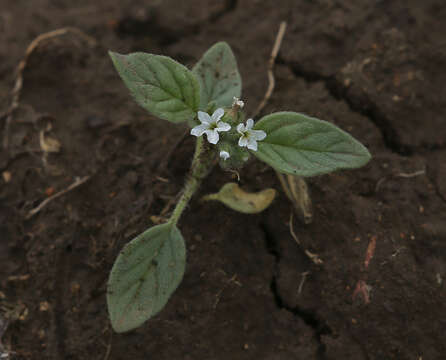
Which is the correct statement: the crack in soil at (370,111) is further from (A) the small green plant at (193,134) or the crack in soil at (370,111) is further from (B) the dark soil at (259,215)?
(A) the small green plant at (193,134)

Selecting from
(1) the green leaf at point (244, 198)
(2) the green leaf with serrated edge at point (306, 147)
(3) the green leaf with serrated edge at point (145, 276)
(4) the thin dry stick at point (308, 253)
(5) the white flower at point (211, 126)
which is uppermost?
(5) the white flower at point (211, 126)

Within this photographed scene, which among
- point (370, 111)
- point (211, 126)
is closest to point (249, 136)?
point (211, 126)

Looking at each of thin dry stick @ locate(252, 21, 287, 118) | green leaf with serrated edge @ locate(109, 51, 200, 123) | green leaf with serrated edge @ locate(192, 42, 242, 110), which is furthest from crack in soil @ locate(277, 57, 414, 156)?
green leaf with serrated edge @ locate(109, 51, 200, 123)

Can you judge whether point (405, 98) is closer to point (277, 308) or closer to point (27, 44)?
point (277, 308)

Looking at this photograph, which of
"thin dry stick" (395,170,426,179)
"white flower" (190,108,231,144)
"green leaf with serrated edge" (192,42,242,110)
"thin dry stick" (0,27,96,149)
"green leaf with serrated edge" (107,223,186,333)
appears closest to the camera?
"white flower" (190,108,231,144)

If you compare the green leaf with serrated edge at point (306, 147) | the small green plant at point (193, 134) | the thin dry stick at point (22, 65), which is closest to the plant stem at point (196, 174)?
the small green plant at point (193, 134)

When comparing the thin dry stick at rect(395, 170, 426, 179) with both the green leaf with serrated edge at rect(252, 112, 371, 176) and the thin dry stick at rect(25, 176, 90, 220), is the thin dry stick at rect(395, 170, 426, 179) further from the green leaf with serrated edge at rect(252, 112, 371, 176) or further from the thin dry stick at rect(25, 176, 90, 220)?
the thin dry stick at rect(25, 176, 90, 220)
